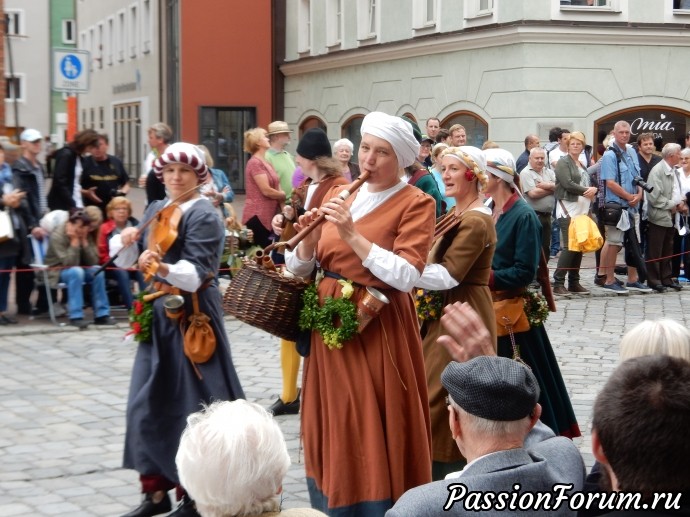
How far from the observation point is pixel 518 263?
6.92 m

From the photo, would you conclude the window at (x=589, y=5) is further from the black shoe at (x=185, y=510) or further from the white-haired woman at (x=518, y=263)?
the black shoe at (x=185, y=510)

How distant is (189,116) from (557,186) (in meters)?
24.4

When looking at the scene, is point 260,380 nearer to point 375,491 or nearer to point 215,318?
point 215,318

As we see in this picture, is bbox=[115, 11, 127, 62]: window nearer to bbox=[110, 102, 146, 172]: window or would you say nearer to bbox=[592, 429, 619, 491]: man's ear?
bbox=[110, 102, 146, 172]: window

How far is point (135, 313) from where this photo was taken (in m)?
6.25

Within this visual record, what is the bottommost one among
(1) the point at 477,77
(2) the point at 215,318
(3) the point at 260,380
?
(3) the point at 260,380

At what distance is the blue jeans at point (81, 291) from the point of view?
39.7 feet

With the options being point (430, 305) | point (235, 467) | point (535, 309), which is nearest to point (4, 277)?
point (535, 309)

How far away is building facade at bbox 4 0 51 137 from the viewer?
209 feet

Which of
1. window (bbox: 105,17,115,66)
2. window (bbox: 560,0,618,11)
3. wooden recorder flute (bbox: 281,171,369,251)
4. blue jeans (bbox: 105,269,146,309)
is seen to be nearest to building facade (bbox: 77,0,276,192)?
window (bbox: 105,17,115,66)

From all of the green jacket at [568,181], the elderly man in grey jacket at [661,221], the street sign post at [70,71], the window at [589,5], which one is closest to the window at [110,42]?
the window at [589,5]

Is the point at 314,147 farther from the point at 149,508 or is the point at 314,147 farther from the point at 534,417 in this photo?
the point at 534,417

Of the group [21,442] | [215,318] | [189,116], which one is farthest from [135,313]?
[189,116]

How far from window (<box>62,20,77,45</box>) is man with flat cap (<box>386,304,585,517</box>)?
65.8 metres
